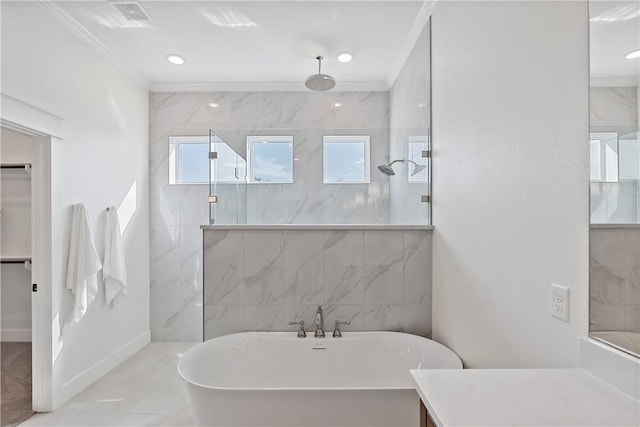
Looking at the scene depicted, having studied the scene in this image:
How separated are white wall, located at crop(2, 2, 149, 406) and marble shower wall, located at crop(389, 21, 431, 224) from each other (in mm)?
2531

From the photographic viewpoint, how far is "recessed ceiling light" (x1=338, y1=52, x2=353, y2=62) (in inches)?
125

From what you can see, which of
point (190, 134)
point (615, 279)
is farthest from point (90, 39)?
point (615, 279)

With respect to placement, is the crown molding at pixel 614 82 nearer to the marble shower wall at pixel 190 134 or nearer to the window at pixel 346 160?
the window at pixel 346 160

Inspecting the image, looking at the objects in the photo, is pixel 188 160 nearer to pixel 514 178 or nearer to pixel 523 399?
pixel 514 178

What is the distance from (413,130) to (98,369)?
3361mm

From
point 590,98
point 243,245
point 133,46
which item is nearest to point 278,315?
point 243,245

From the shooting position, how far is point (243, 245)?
2.57m

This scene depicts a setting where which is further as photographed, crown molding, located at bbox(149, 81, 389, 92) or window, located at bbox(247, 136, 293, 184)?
crown molding, located at bbox(149, 81, 389, 92)

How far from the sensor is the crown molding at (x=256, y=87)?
151 inches

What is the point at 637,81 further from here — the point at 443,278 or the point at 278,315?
the point at 278,315

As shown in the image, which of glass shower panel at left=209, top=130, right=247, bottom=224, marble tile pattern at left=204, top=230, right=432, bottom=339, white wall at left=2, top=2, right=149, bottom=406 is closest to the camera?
white wall at left=2, top=2, right=149, bottom=406

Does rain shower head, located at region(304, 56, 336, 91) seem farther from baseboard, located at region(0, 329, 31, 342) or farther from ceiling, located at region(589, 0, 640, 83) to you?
baseboard, located at region(0, 329, 31, 342)

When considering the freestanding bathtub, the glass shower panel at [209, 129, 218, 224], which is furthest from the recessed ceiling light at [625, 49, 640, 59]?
the glass shower panel at [209, 129, 218, 224]

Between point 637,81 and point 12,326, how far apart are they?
17.9ft
